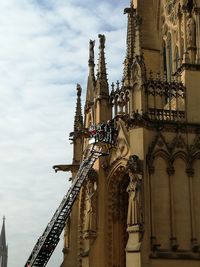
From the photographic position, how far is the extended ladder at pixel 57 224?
23.0 meters

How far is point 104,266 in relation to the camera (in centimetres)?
2177

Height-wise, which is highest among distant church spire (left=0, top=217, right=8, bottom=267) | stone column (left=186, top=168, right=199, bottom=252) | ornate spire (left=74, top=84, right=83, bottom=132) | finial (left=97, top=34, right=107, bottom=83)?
finial (left=97, top=34, right=107, bottom=83)

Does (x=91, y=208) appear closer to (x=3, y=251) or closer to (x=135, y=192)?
(x=135, y=192)

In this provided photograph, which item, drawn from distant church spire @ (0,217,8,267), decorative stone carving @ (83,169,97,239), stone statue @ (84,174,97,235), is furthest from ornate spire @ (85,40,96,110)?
distant church spire @ (0,217,8,267)

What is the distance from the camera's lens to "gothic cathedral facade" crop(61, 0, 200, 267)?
770 inches

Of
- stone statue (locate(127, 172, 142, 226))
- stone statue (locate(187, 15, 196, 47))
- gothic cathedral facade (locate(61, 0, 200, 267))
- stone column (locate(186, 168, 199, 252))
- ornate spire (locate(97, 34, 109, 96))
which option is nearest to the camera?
stone statue (locate(127, 172, 142, 226))

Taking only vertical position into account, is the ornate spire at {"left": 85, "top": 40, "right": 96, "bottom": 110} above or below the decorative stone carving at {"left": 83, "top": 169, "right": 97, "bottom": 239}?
above

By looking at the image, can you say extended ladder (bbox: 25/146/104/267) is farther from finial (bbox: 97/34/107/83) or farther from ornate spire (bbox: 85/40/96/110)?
ornate spire (bbox: 85/40/96/110)

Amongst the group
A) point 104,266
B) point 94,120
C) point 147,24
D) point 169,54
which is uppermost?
point 147,24

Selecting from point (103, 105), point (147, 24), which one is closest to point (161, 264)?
point (103, 105)

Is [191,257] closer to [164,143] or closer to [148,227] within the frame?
[148,227]

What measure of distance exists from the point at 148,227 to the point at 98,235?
10.1 ft

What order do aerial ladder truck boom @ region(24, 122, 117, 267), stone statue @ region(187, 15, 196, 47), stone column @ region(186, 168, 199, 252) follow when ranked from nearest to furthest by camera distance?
stone column @ region(186, 168, 199, 252) < stone statue @ region(187, 15, 196, 47) < aerial ladder truck boom @ region(24, 122, 117, 267)

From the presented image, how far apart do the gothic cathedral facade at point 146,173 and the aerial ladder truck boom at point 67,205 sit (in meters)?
0.44
